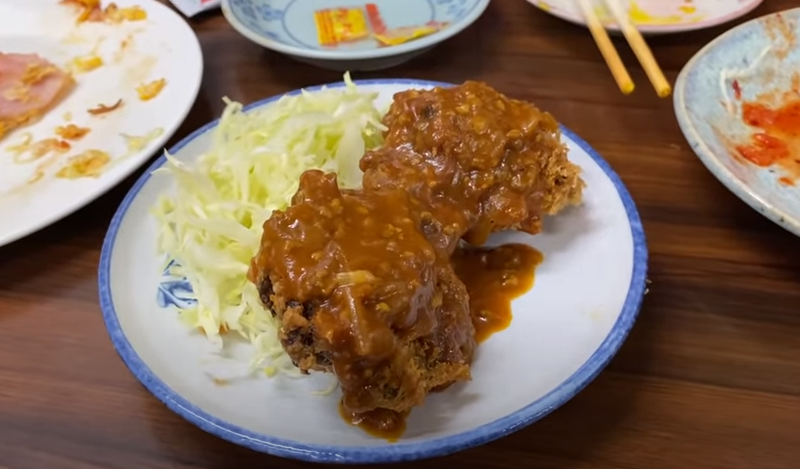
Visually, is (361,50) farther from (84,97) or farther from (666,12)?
(666,12)

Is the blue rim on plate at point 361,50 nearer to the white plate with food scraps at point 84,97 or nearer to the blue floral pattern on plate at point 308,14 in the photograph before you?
the blue floral pattern on plate at point 308,14

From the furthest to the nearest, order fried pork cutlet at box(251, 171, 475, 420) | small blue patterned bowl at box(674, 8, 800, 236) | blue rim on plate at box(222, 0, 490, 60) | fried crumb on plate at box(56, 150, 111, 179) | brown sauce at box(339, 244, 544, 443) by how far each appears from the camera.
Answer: blue rim on plate at box(222, 0, 490, 60)
fried crumb on plate at box(56, 150, 111, 179)
small blue patterned bowl at box(674, 8, 800, 236)
brown sauce at box(339, 244, 544, 443)
fried pork cutlet at box(251, 171, 475, 420)

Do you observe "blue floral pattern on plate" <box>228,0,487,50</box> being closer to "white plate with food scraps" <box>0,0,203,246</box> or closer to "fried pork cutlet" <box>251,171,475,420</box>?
"white plate with food scraps" <box>0,0,203,246</box>

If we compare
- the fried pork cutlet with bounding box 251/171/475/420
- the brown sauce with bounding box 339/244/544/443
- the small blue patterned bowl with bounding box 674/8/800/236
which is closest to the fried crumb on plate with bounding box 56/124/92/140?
the fried pork cutlet with bounding box 251/171/475/420

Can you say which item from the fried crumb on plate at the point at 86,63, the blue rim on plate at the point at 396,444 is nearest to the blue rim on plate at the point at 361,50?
the fried crumb on plate at the point at 86,63

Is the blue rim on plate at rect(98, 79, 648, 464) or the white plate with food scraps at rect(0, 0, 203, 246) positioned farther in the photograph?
the white plate with food scraps at rect(0, 0, 203, 246)

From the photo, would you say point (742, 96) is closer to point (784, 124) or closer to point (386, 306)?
point (784, 124)

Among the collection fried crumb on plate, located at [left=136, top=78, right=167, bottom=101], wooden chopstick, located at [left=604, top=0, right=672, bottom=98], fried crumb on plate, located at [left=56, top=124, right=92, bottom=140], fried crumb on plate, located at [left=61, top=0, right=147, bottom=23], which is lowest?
wooden chopstick, located at [left=604, top=0, right=672, bottom=98]
